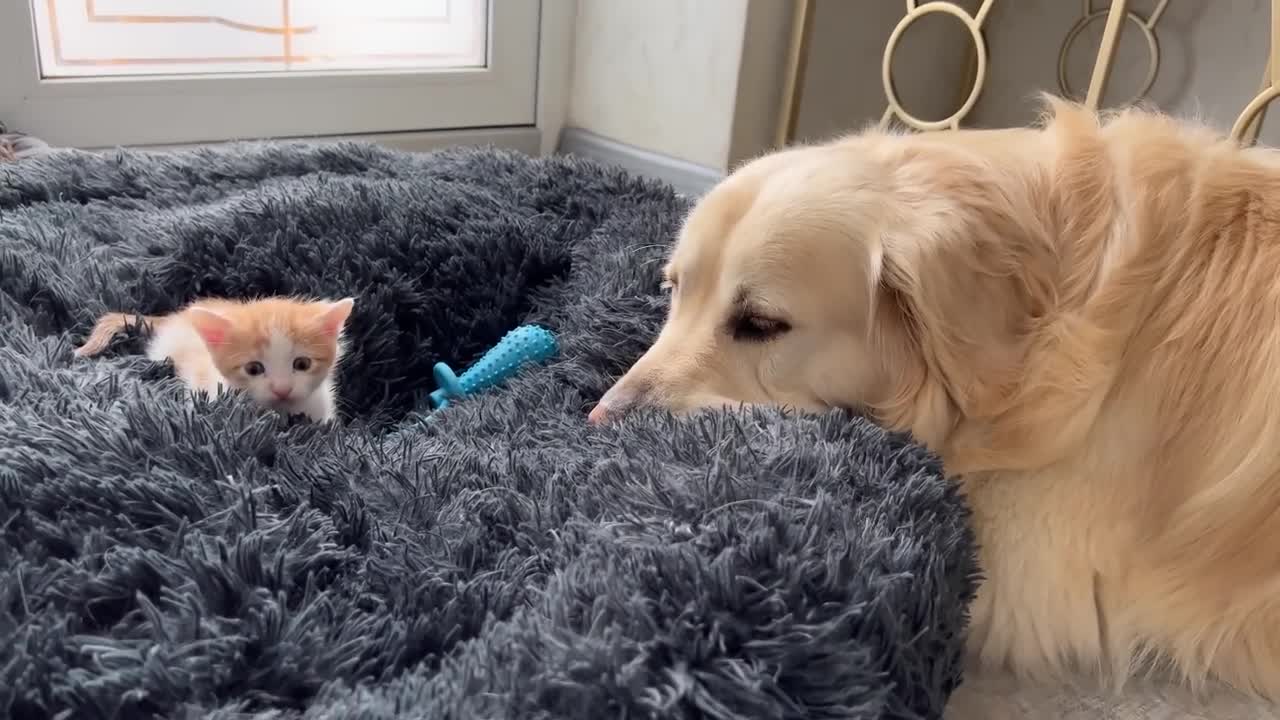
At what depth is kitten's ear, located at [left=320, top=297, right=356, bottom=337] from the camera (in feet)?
3.80

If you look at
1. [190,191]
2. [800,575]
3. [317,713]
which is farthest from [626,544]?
[190,191]

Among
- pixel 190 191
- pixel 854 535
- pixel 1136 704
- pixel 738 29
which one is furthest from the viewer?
pixel 738 29

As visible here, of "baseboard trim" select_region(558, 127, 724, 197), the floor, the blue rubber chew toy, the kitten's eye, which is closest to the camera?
the floor

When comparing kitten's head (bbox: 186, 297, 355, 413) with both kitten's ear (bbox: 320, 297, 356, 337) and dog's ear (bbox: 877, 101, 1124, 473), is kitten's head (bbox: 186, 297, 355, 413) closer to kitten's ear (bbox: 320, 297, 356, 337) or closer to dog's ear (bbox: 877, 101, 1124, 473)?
kitten's ear (bbox: 320, 297, 356, 337)

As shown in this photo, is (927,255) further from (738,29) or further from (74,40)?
(74,40)

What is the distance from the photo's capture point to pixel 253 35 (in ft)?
6.27

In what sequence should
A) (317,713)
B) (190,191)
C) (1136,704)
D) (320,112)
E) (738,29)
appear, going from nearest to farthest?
(317,713) < (1136,704) < (190,191) < (738,29) < (320,112)

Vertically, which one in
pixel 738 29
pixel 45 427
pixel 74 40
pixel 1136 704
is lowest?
pixel 1136 704

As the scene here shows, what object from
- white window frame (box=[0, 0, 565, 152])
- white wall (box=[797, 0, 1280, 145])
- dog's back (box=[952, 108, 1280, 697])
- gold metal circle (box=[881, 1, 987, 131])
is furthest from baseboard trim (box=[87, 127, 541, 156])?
dog's back (box=[952, 108, 1280, 697])

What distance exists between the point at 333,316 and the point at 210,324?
0.14 metres

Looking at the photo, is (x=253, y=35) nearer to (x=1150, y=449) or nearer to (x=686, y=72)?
(x=686, y=72)

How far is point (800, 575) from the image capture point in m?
0.64

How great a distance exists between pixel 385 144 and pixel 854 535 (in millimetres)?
1647

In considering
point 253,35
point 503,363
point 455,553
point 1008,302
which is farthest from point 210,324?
point 253,35
